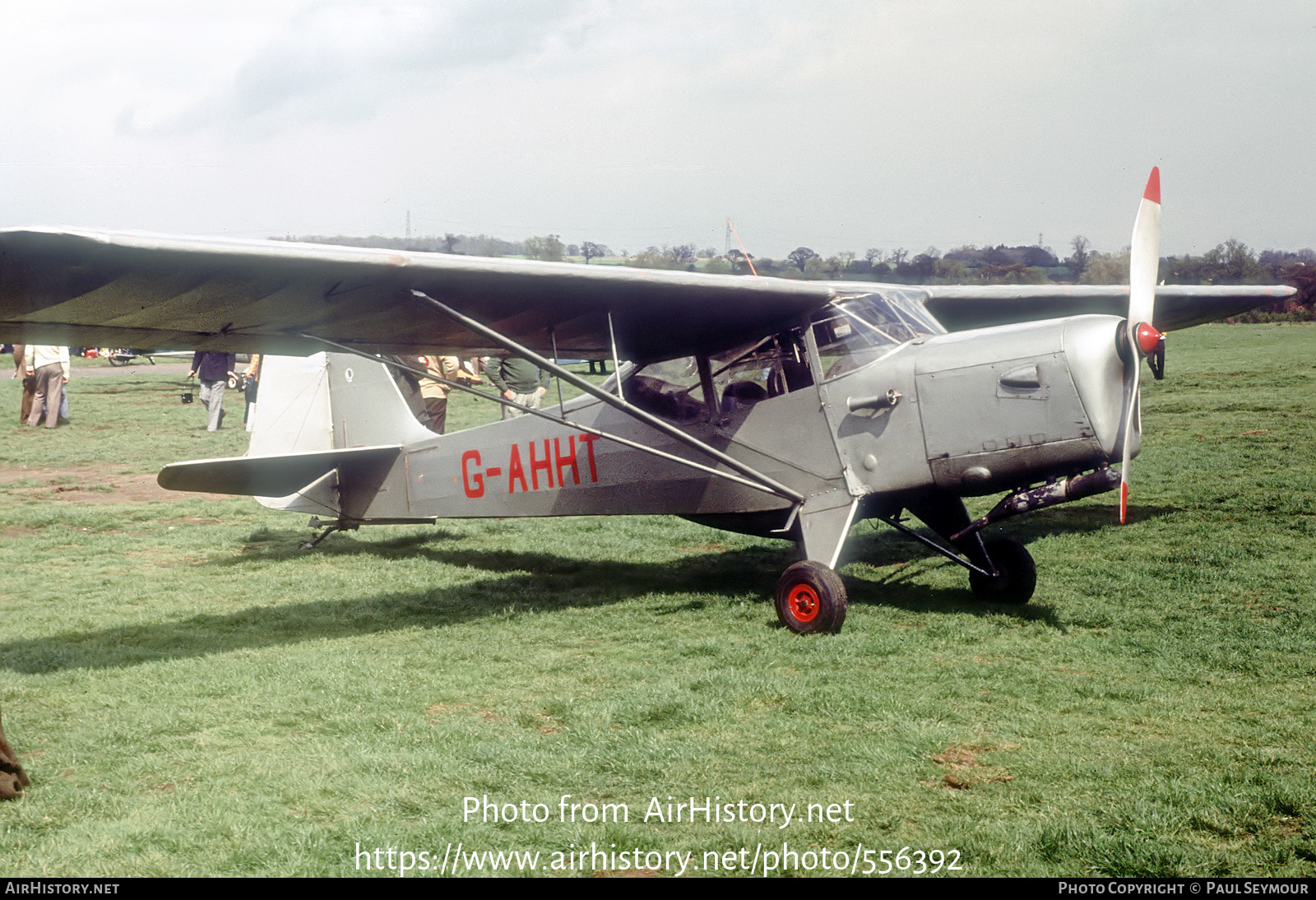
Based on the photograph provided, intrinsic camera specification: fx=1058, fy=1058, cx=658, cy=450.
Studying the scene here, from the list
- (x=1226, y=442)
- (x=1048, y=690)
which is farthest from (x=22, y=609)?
A: (x=1226, y=442)

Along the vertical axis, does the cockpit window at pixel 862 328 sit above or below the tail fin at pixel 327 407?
above

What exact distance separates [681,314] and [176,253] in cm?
348

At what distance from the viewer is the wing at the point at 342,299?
5605mm

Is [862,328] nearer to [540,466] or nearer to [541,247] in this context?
[540,466]

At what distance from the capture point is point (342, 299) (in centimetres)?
691

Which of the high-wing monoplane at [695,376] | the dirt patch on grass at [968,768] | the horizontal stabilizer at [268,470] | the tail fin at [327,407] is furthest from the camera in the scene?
the tail fin at [327,407]

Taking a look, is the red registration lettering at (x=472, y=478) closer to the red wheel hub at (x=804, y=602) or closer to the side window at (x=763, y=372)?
the side window at (x=763, y=372)

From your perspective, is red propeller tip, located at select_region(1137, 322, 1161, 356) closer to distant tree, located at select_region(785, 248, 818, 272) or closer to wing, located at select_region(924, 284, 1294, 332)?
wing, located at select_region(924, 284, 1294, 332)

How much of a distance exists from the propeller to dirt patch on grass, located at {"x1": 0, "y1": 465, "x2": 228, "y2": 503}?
34.7 ft

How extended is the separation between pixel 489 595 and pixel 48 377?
56.2 feet

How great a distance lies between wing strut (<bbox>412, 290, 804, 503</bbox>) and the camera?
23.2 ft

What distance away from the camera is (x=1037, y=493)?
279 inches

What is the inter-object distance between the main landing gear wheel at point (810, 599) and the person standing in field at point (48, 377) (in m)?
19.5

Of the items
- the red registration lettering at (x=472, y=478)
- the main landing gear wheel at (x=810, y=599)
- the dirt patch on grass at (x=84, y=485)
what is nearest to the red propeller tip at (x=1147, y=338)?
the main landing gear wheel at (x=810, y=599)
